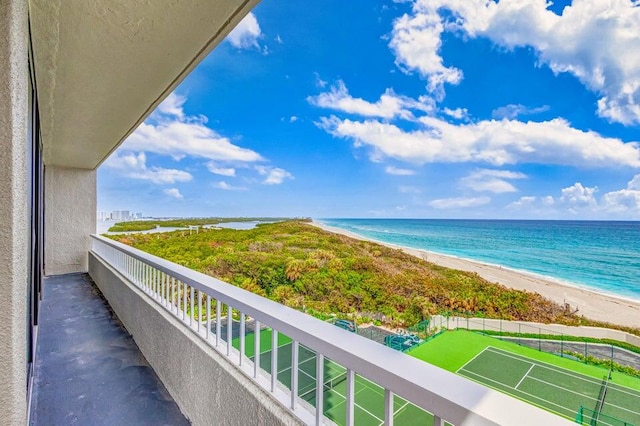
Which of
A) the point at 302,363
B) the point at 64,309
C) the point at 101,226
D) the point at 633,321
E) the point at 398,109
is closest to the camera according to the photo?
the point at 302,363

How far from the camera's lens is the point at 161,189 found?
14.5 m

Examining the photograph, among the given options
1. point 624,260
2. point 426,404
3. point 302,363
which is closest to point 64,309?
point 302,363

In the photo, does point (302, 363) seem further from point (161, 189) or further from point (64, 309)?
point (161, 189)

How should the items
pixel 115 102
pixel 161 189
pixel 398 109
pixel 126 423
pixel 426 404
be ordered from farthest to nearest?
pixel 161 189 → pixel 398 109 → pixel 115 102 → pixel 126 423 → pixel 426 404

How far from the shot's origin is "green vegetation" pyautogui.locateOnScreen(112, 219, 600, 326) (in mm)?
3619

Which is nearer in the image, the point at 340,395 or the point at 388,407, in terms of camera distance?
the point at 388,407

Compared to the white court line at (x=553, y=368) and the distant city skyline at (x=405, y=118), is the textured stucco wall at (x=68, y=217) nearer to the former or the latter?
the distant city skyline at (x=405, y=118)

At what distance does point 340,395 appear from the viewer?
104 cm

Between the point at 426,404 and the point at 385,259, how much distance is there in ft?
16.9

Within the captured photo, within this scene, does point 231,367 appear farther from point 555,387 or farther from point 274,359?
point 555,387

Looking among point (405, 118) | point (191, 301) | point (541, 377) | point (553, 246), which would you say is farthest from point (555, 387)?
point (405, 118)

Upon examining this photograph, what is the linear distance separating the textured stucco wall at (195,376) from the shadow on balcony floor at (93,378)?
0.09 metres

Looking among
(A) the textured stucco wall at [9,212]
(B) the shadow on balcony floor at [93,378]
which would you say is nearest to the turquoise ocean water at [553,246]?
(B) the shadow on balcony floor at [93,378]

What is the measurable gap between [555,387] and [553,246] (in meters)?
6.87
